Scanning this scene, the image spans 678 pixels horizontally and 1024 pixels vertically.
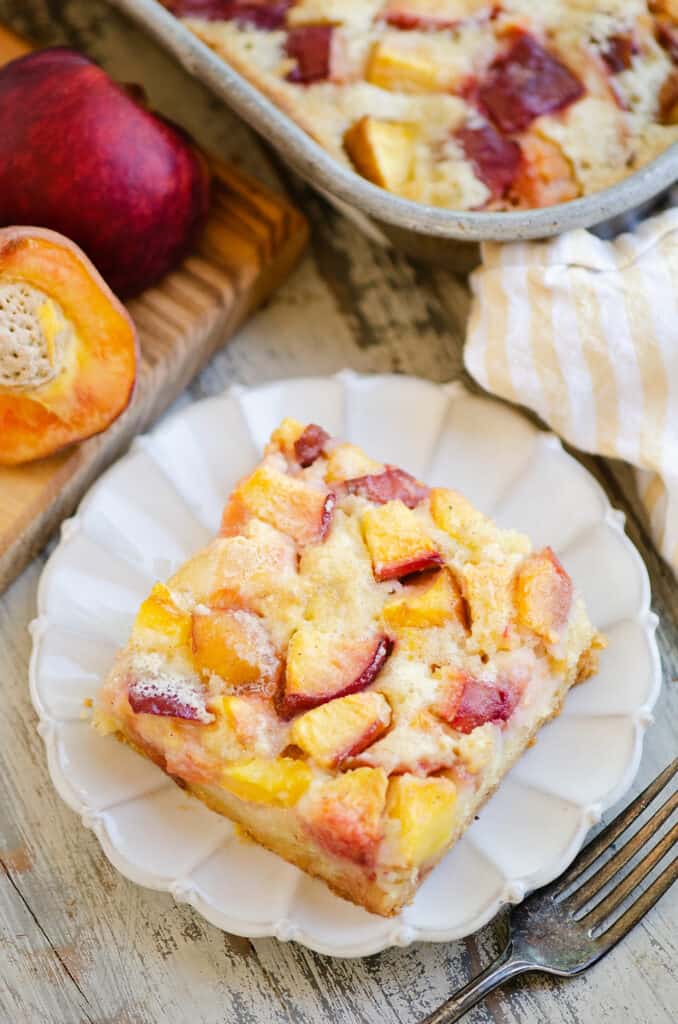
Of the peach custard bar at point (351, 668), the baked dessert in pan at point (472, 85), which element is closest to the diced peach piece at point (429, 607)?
the peach custard bar at point (351, 668)

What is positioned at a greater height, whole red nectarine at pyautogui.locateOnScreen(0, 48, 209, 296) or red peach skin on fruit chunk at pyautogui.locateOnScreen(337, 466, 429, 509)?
whole red nectarine at pyautogui.locateOnScreen(0, 48, 209, 296)

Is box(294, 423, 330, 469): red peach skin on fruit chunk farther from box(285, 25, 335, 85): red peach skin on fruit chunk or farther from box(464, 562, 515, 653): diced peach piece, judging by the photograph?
box(285, 25, 335, 85): red peach skin on fruit chunk

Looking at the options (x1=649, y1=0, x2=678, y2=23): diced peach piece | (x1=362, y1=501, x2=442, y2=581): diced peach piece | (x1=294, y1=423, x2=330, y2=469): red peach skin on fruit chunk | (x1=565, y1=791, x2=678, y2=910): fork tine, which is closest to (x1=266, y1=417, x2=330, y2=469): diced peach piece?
(x1=294, y1=423, x2=330, y2=469): red peach skin on fruit chunk

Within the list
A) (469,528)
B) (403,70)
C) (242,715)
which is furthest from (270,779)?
(403,70)

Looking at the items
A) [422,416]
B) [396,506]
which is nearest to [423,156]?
[422,416]

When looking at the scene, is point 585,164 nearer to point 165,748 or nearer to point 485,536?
point 485,536
